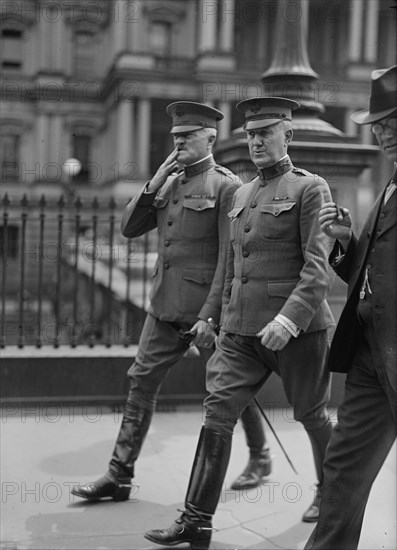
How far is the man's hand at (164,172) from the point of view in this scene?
4750 mm

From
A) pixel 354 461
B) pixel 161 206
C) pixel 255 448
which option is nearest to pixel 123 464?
pixel 255 448

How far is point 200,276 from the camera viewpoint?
190 inches

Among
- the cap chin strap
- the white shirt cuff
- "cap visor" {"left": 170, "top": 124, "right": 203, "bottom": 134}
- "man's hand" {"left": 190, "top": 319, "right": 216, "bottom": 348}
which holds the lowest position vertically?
"man's hand" {"left": 190, "top": 319, "right": 216, "bottom": 348}

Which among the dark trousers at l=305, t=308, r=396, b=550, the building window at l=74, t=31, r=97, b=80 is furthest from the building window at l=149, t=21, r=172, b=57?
the dark trousers at l=305, t=308, r=396, b=550

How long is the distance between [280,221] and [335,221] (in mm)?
717

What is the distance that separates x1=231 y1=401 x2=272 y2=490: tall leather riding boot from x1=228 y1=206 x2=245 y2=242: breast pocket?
4.03ft

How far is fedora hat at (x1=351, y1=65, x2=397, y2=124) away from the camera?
10.4 feet

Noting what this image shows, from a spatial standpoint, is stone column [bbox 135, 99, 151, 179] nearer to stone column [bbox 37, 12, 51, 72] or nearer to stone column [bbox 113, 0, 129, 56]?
stone column [bbox 113, 0, 129, 56]

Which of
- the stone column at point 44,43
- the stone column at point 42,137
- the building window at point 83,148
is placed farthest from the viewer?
the building window at point 83,148

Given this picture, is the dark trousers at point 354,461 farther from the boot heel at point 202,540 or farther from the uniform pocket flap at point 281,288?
the uniform pocket flap at point 281,288

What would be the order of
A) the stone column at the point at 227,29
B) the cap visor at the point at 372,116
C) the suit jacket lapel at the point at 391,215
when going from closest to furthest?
the cap visor at the point at 372,116, the suit jacket lapel at the point at 391,215, the stone column at the point at 227,29

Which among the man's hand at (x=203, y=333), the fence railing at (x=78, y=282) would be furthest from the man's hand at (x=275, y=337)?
the fence railing at (x=78, y=282)

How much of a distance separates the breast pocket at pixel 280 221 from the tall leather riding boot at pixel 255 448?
4.38ft

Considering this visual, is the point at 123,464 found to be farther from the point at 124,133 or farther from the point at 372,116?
the point at 124,133
